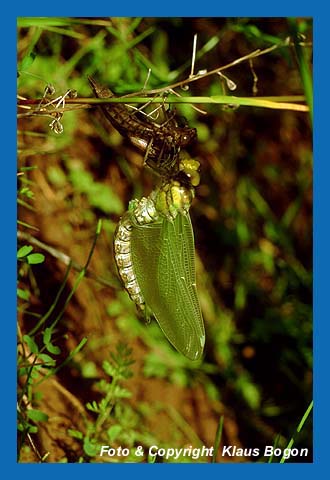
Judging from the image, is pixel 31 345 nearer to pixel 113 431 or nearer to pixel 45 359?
pixel 45 359

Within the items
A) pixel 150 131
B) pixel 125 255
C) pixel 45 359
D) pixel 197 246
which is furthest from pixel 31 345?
pixel 197 246

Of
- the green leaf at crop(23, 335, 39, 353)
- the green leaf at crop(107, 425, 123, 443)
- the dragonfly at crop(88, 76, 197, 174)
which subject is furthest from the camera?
the green leaf at crop(107, 425, 123, 443)

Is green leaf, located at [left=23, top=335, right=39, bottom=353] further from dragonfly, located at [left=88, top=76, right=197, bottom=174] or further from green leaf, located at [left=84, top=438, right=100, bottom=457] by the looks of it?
dragonfly, located at [left=88, top=76, right=197, bottom=174]

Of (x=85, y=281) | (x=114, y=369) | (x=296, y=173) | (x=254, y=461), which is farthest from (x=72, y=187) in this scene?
(x=254, y=461)

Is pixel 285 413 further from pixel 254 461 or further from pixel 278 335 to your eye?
pixel 254 461

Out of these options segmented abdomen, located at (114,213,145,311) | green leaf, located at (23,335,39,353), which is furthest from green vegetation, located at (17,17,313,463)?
segmented abdomen, located at (114,213,145,311)

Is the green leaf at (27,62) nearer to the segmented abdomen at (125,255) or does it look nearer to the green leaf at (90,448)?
the segmented abdomen at (125,255)

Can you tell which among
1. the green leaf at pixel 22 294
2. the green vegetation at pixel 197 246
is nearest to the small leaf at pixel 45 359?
the green vegetation at pixel 197 246

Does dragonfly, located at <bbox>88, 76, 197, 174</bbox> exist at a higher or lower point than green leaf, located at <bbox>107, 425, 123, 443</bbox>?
higher

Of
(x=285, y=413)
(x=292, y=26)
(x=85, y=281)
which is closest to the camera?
(x=292, y=26)
